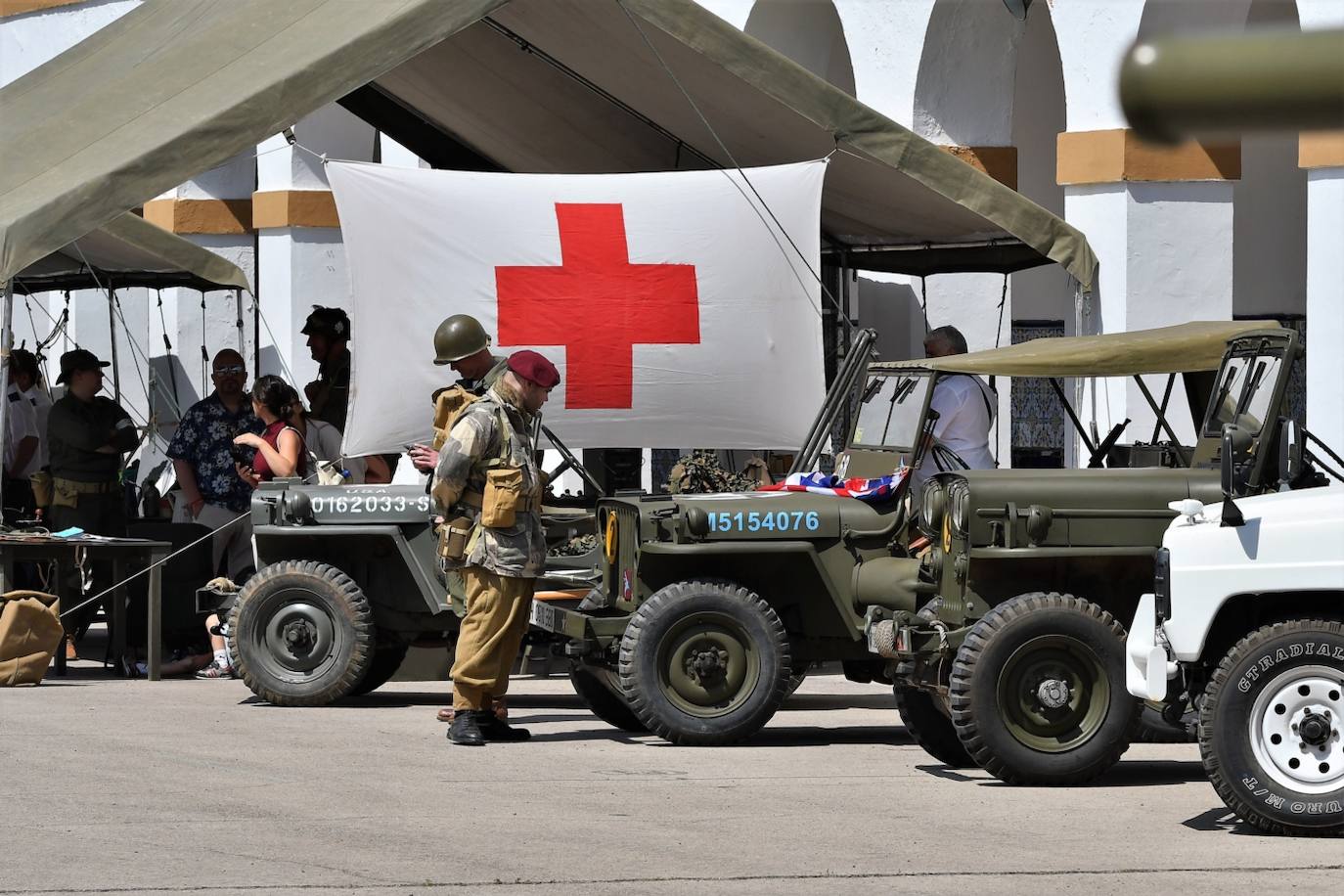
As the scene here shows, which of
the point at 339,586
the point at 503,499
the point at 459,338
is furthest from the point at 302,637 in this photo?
the point at 503,499

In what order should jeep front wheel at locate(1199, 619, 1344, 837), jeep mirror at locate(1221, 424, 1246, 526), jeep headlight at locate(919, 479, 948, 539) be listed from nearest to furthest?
jeep front wheel at locate(1199, 619, 1344, 837) → jeep mirror at locate(1221, 424, 1246, 526) → jeep headlight at locate(919, 479, 948, 539)

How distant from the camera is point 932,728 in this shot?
8.74 meters

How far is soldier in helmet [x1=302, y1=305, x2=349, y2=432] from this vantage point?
14.0 meters

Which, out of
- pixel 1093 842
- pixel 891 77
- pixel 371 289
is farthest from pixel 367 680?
pixel 891 77

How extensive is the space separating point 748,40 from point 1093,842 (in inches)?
235

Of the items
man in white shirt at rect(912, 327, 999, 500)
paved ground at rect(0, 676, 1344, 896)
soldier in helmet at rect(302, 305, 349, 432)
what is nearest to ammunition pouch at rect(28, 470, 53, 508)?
soldier in helmet at rect(302, 305, 349, 432)

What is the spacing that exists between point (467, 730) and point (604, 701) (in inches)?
40.7

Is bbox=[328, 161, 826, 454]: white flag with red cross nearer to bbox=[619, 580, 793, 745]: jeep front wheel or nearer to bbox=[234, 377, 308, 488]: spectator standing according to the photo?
bbox=[234, 377, 308, 488]: spectator standing

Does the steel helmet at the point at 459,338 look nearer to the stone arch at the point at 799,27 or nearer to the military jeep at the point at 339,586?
the military jeep at the point at 339,586

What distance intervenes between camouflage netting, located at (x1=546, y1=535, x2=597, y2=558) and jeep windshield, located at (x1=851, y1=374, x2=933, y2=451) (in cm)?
186

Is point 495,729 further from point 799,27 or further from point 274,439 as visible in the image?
point 799,27

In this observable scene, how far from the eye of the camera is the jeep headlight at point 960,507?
823 centimetres

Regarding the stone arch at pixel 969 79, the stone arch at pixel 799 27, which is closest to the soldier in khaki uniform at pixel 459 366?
the stone arch at pixel 969 79

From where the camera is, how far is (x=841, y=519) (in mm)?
9547
